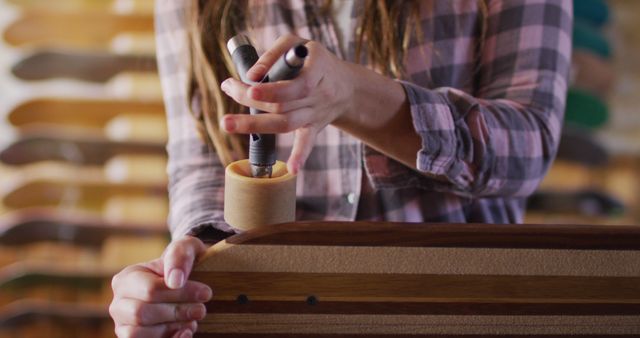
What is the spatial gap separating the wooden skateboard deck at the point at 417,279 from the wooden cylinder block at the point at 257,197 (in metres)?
0.03

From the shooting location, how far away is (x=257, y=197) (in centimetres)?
63

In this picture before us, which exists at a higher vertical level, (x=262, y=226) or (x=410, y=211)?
(x=262, y=226)

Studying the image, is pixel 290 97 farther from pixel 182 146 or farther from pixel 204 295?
pixel 182 146

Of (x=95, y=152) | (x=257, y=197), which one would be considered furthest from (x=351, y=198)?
(x=95, y=152)

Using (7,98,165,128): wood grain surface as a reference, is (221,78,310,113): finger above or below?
above

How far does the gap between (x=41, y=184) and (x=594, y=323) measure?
1549 mm

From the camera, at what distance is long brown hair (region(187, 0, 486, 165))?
0.88m

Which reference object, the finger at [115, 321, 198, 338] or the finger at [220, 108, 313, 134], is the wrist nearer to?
the finger at [220, 108, 313, 134]

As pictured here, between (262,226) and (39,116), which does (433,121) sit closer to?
(262,226)

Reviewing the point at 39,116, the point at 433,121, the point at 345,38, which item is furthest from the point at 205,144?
the point at 39,116

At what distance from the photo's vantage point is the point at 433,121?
0.75 meters

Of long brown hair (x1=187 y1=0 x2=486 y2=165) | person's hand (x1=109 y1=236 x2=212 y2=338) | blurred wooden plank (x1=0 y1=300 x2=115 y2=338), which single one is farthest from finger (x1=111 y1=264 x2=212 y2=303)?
blurred wooden plank (x1=0 y1=300 x2=115 y2=338)

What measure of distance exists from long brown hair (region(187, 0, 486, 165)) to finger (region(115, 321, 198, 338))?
288mm

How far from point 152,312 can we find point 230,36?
1.24ft
